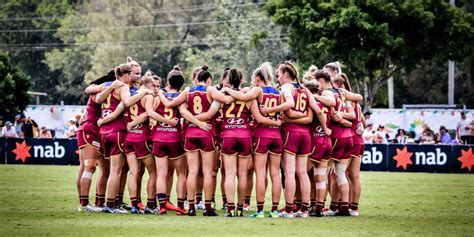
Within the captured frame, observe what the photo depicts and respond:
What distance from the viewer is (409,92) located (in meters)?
83.8

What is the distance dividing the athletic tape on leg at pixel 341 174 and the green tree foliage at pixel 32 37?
7711 centimetres

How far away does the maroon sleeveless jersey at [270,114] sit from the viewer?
16.8 m

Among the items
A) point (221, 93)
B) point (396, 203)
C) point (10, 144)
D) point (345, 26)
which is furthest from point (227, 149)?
point (345, 26)

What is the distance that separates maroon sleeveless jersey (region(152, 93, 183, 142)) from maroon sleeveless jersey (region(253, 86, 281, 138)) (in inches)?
57.3

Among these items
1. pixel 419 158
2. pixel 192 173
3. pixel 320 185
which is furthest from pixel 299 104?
pixel 419 158

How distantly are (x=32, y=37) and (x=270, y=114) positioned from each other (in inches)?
3159

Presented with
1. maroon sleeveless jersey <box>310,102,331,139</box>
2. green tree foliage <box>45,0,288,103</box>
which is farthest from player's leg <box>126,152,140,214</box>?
green tree foliage <box>45,0,288,103</box>

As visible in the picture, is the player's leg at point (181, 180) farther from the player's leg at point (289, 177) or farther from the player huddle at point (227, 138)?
the player's leg at point (289, 177)

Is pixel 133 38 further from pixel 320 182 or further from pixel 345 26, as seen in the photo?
pixel 320 182

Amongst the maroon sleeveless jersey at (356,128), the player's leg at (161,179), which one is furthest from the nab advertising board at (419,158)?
the player's leg at (161,179)

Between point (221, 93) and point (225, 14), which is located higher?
point (225, 14)

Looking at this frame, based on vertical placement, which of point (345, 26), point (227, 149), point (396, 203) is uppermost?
point (345, 26)

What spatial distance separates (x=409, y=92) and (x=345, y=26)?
117 ft

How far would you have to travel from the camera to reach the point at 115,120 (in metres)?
17.6
